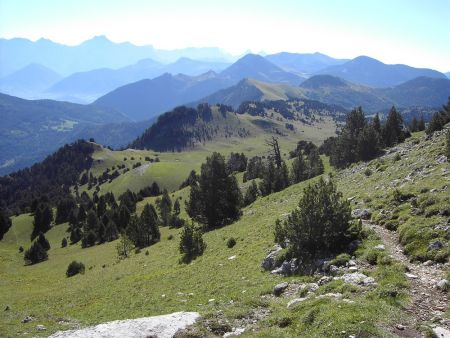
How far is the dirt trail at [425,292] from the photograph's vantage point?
15.3 meters

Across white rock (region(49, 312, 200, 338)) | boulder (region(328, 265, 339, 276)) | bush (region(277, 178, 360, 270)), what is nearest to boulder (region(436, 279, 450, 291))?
boulder (region(328, 265, 339, 276))

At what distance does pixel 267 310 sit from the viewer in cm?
1964

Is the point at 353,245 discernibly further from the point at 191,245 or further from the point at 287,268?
the point at 191,245

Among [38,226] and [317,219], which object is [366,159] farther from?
[38,226]

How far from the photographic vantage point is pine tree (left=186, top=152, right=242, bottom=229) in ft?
204

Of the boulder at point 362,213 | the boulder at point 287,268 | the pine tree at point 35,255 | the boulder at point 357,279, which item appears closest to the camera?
the boulder at point 357,279

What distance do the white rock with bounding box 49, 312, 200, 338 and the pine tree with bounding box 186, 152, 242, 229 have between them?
4039 centimetres

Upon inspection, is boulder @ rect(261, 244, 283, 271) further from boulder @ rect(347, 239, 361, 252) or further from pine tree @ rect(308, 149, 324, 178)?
pine tree @ rect(308, 149, 324, 178)

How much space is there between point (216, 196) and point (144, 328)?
43.1 meters

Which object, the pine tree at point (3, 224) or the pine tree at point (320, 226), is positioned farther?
the pine tree at point (3, 224)

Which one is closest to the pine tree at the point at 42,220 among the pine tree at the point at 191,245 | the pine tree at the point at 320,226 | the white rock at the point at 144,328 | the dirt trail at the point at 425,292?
the pine tree at the point at 191,245

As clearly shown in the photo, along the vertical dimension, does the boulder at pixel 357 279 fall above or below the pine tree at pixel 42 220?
above

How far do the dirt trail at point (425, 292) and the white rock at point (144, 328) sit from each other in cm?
1070

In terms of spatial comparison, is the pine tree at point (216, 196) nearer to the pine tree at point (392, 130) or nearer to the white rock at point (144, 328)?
the white rock at point (144, 328)
